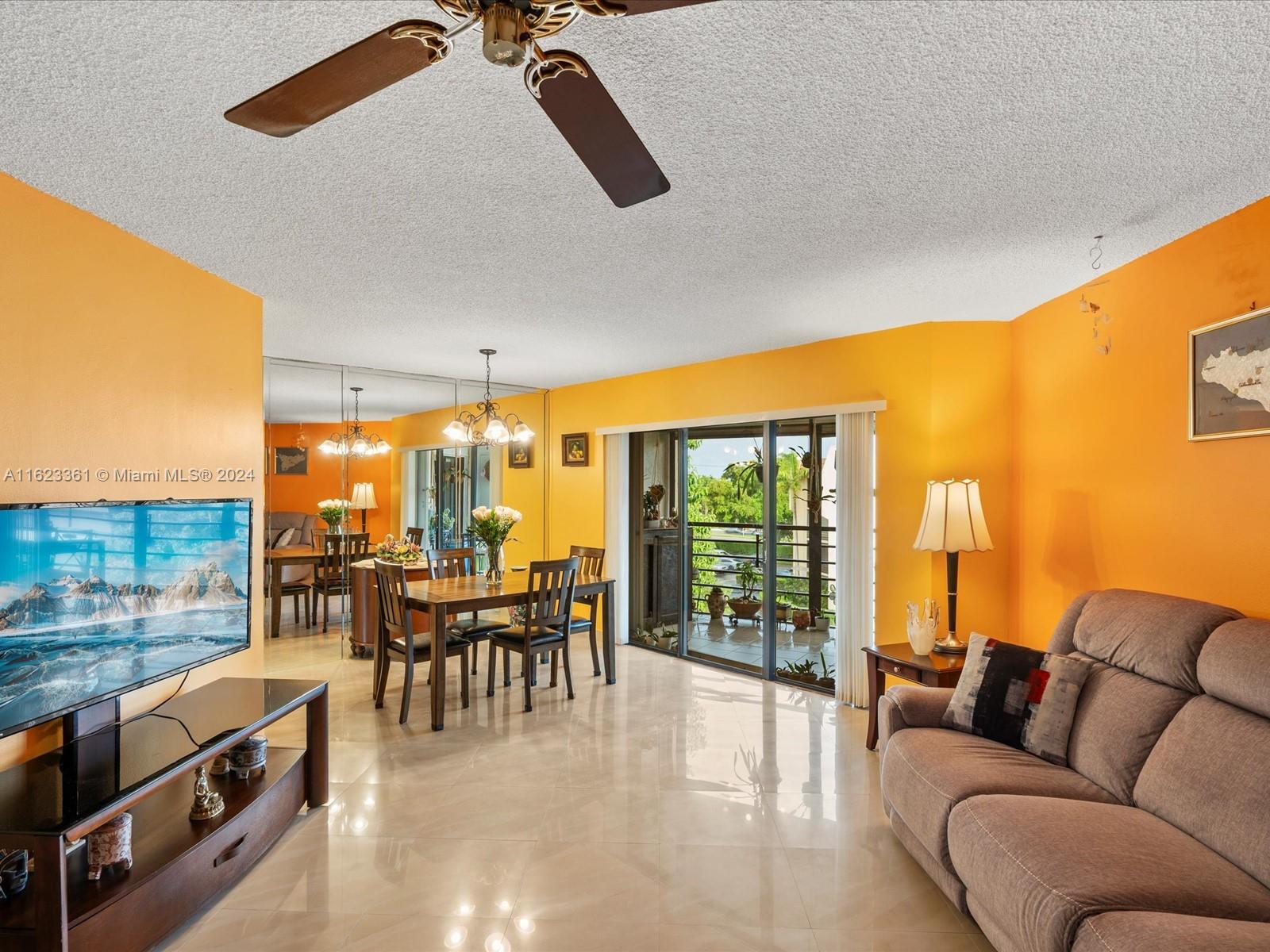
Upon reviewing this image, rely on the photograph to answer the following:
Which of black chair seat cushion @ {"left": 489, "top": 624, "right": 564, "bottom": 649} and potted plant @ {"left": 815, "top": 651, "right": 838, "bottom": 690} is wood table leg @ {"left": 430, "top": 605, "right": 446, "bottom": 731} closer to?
black chair seat cushion @ {"left": 489, "top": 624, "right": 564, "bottom": 649}

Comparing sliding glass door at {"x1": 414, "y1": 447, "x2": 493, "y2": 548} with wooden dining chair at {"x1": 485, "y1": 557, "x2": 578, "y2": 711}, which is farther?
sliding glass door at {"x1": 414, "y1": 447, "x2": 493, "y2": 548}

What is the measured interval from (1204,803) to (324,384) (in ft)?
18.2

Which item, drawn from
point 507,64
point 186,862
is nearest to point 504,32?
point 507,64

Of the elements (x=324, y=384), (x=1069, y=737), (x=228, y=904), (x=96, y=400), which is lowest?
(x=228, y=904)

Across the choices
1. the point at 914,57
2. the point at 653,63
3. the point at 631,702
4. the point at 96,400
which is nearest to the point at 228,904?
the point at 96,400

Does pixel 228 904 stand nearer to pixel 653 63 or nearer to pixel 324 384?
pixel 653 63

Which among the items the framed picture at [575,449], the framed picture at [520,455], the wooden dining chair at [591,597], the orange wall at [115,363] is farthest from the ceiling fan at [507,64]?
the framed picture at [520,455]

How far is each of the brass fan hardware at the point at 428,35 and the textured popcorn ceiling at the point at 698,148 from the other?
37 centimetres

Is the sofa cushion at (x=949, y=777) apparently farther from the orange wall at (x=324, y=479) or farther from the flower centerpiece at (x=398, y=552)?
the orange wall at (x=324, y=479)

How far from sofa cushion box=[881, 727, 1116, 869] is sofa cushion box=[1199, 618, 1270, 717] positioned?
19.2 inches

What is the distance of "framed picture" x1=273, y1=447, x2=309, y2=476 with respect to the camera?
5012 mm

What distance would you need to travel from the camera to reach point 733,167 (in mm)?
2164

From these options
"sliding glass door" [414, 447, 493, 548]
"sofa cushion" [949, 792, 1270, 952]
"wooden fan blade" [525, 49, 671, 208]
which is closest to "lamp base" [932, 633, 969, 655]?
"sofa cushion" [949, 792, 1270, 952]

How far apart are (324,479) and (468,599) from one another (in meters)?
2.04
